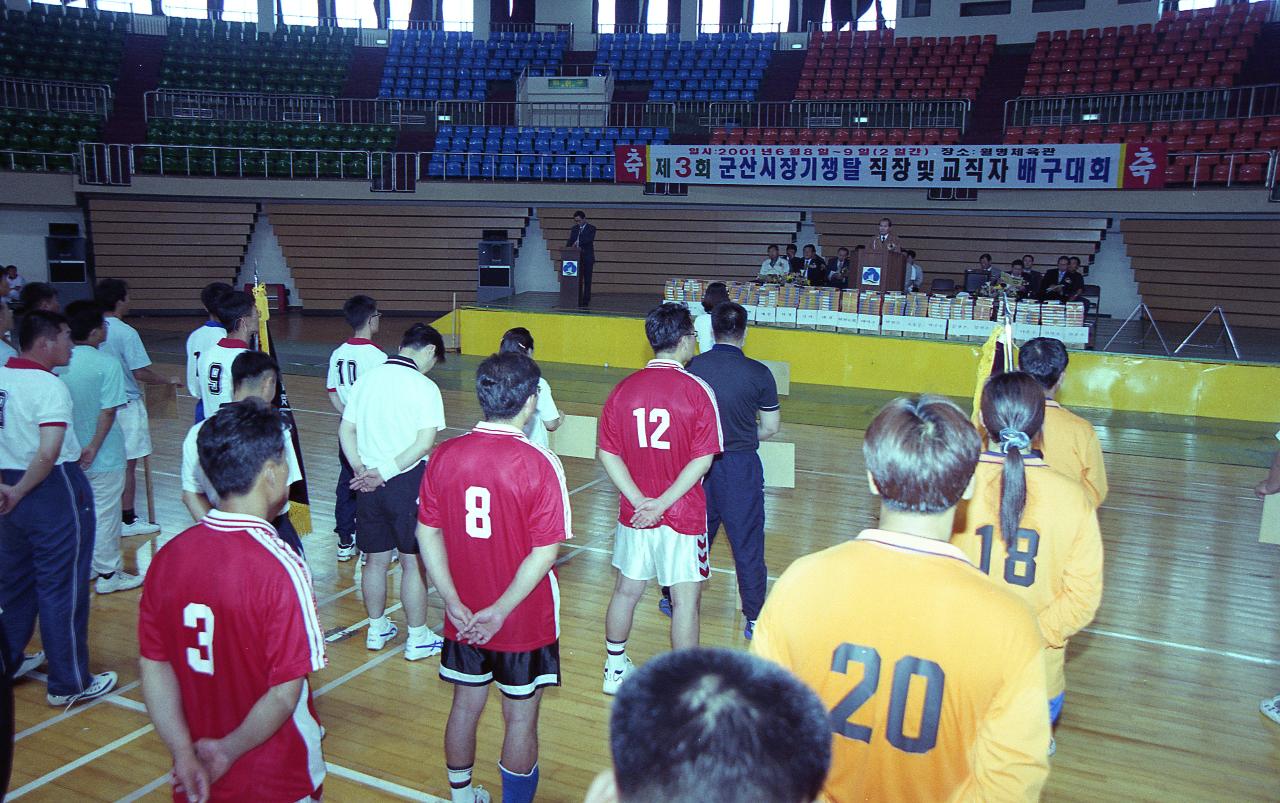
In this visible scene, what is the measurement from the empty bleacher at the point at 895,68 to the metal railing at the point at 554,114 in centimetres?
355

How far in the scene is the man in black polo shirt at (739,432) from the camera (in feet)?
14.9

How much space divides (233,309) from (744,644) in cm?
324

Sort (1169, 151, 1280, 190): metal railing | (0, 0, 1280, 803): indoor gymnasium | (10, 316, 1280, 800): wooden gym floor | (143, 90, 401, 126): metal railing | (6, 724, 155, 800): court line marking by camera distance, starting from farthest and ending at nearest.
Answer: (143, 90, 401, 126): metal railing → (1169, 151, 1280, 190): metal railing → (10, 316, 1280, 800): wooden gym floor → (6, 724, 155, 800): court line marking → (0, 0, 1280, 803): indoor gymnasium

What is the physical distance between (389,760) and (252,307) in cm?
239

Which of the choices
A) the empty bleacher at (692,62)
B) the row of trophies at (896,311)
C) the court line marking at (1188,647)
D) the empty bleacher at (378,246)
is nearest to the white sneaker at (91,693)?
the court line marking at (1188,647)

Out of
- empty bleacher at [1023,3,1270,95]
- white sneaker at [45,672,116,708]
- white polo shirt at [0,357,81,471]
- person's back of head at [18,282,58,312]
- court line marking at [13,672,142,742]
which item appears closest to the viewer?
white polo shirt at [0,357,81,471]

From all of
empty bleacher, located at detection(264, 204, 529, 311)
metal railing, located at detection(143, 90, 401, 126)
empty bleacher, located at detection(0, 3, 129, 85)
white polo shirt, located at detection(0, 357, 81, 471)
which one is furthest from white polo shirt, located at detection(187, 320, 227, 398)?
empty bleacher, located at detection(0, 3, 129, 85)

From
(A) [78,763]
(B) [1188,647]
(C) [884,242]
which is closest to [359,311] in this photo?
(A) [78,763]

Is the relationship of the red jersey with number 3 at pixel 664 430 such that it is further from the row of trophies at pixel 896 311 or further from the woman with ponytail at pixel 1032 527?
the row of trophies at pixel 896 311

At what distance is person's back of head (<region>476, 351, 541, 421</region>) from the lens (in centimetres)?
291

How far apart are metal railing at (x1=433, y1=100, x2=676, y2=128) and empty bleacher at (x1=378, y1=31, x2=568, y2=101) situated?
0.55 m

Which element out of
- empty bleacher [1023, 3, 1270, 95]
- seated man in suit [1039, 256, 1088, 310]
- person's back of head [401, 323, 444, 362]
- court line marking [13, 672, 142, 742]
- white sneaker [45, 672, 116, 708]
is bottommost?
court line marking [13, 672, 142, 742]

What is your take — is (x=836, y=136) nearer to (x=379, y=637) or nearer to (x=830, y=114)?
(x=830, y=114)

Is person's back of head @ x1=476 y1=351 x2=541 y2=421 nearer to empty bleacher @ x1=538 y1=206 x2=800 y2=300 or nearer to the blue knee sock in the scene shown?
the blue knee sock
